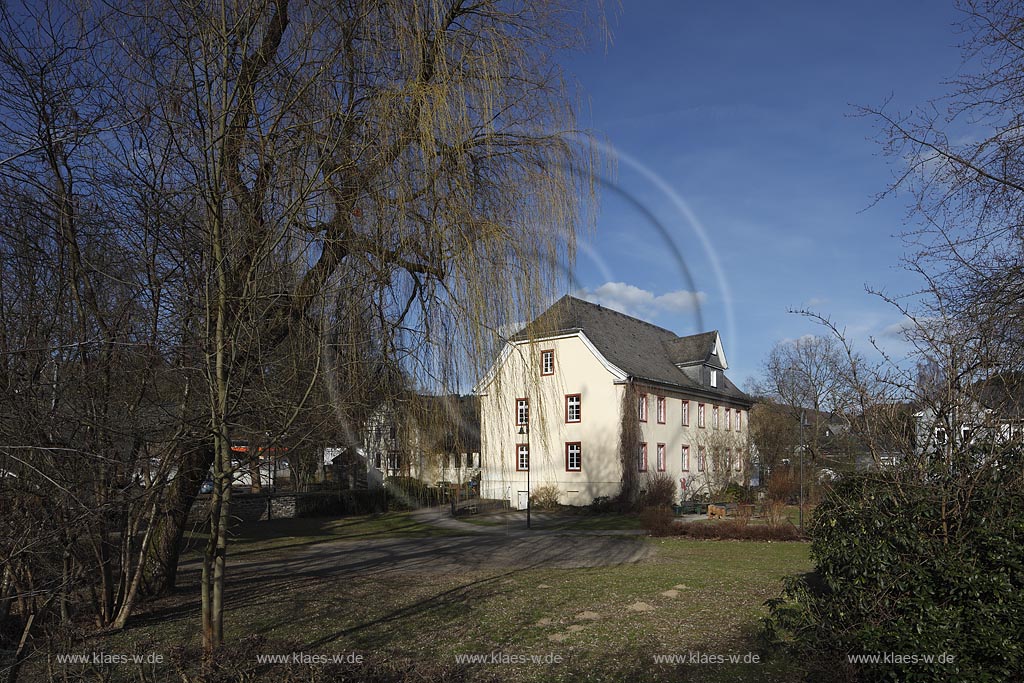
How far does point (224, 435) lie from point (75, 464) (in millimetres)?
1045

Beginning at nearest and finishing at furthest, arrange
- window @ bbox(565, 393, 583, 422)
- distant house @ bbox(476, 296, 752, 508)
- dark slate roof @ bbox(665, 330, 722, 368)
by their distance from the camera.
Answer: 1. distant house @ bbox(476, 296, 752, 508)
2. window @ bbox(565, 393, 583, 422)
3. dark slate roof @ bbox(665, 330, 722, 368)

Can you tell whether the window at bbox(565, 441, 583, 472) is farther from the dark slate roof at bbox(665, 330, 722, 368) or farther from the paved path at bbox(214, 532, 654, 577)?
the paved path at bbox(214, 532, 654, 577)

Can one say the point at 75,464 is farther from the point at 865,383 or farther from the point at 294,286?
the point at 865,383

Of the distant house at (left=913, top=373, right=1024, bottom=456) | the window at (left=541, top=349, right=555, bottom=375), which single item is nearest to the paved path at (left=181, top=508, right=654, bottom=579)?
the window at (left=541, top=349, right=555, bottom=375)

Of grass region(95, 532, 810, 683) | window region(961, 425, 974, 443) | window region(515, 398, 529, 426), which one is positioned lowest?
grass region(95, 532, 810, 683)

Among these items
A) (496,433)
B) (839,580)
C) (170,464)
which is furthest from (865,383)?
(170,464)

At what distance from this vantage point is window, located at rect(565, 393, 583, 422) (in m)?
31.5

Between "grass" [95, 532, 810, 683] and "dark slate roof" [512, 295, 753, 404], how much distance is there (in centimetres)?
1718

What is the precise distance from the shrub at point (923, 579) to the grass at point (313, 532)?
44.9 ft

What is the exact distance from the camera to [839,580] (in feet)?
21.7

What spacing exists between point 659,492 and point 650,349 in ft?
31.6

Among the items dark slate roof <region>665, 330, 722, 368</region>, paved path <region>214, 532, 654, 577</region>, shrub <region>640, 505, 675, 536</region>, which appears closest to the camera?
paved path <region>214, 532, 654, 577</region>

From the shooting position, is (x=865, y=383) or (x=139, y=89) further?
(x=865, y=383)

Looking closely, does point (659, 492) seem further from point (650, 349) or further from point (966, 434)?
point (966, 434)
